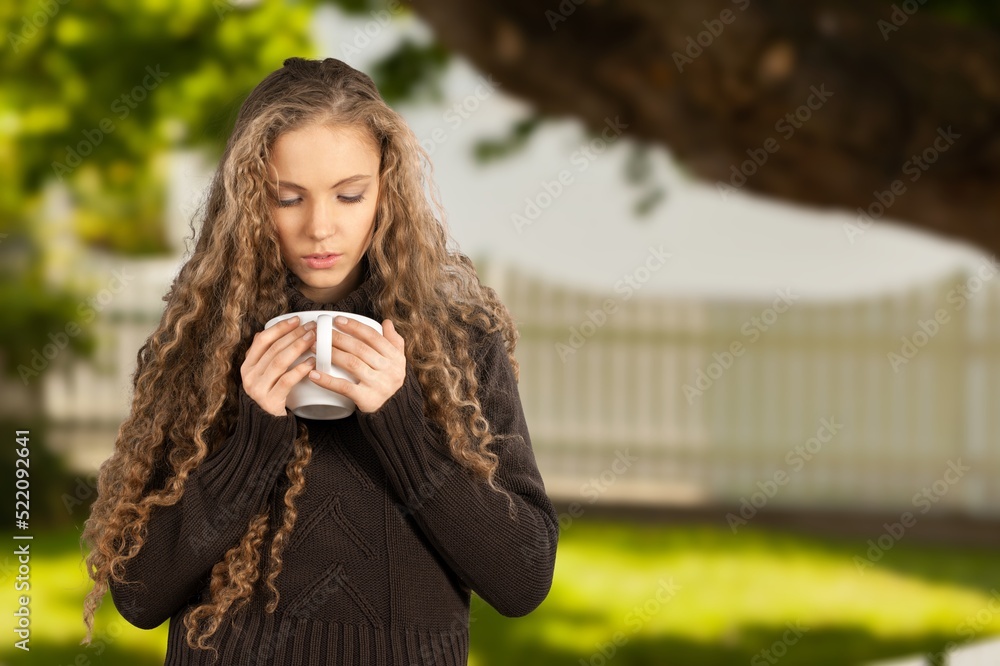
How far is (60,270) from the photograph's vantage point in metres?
6.60

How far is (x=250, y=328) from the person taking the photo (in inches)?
60.6

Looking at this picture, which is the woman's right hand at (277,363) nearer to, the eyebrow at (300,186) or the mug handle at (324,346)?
the mug handle at (324,346)

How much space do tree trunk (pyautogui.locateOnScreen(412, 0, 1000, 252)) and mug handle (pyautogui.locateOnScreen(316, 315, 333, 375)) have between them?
9.87ft

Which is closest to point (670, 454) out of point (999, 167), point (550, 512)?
point (999, 167)

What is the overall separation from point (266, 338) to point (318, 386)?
3.7 inches

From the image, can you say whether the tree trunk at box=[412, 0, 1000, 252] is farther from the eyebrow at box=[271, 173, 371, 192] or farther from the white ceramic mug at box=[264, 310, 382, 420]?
the white ceramic mug at box=[264, 310, 382, 420]

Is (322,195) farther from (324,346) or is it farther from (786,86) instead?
(786,86)

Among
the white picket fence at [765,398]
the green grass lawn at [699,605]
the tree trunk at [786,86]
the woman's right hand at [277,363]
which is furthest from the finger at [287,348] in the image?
the white picket fence at [765,398]

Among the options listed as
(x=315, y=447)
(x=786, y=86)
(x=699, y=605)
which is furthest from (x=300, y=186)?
(x=699, y=605)

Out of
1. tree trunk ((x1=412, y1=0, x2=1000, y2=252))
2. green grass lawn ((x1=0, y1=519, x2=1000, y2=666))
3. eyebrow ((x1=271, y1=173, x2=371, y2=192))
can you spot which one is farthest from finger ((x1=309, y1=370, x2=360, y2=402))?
green grass lawn ((x1=0, y1=519, x2=1000, y2=666))

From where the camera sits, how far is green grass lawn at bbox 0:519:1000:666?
194 inches

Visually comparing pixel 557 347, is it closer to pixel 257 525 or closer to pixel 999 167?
pixel 999 167

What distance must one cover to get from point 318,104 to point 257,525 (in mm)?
590

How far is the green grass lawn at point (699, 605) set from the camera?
492 centimetres
